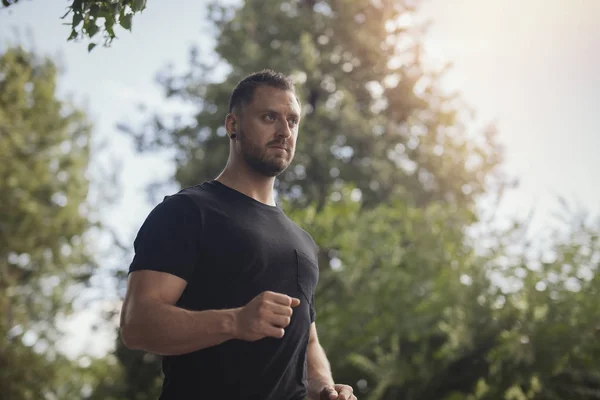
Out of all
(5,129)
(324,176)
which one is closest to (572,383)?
(324,176)

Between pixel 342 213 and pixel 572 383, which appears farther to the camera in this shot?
pixel 342 213

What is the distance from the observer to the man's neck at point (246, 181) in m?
2.70

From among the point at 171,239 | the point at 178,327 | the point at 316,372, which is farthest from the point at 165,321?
the point at 316,372

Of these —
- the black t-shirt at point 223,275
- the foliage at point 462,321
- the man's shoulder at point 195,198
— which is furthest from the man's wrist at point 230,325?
the foliage at point 462,321

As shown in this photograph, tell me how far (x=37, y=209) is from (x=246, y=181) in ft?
51.3

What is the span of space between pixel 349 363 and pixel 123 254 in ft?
21.5

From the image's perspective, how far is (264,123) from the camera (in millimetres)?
2715

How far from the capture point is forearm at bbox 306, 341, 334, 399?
2715mm

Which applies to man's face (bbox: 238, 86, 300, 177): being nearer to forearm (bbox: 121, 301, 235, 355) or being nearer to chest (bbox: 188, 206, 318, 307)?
chest (bbox: 188, 206, 318, 307)

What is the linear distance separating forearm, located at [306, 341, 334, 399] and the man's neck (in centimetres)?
66

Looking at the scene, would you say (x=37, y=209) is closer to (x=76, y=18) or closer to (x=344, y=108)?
(x=344, y=108)

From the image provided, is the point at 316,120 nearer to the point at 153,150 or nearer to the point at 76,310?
the point at 153,150

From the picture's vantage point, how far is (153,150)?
61.1 feet

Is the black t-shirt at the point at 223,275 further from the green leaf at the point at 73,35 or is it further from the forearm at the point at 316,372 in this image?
the green leaf at the point at 73,35
